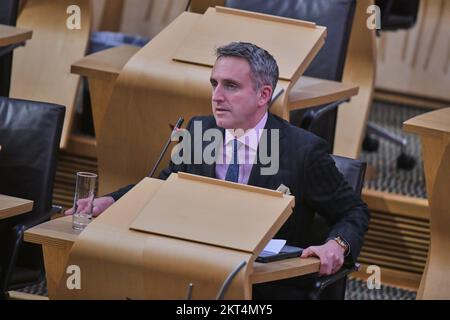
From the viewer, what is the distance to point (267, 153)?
3311 mm

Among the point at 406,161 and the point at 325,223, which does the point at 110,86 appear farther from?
the point at 406,161

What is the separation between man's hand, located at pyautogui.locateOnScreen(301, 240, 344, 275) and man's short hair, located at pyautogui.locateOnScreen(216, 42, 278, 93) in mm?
521

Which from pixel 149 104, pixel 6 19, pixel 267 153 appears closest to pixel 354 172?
pixel 267 153

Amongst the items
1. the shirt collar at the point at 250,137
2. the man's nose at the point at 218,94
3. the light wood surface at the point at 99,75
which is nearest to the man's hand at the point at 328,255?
the shirt collar at the point at 250,137

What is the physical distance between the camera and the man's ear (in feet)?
10.8

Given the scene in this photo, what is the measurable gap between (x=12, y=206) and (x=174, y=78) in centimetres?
100

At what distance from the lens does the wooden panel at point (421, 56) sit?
669 cm

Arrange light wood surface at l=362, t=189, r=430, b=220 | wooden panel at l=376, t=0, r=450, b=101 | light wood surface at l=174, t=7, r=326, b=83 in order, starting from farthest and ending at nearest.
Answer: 1. wooden panel at l=376, t=0, r=450, b=101
2. light wood surface at l=362, t=189, r=430, b=220
3. light wood surface at l=174, t=7, r=326, b=83

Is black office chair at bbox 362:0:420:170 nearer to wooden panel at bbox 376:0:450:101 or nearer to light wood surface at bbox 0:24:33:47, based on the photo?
wooden panel at bbox 376:0:450:101

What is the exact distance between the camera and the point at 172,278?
269 cm

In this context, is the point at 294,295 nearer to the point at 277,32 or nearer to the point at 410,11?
the point at 277,32

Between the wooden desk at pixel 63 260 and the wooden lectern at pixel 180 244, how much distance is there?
0.04 metres

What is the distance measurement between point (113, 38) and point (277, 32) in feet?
4.95

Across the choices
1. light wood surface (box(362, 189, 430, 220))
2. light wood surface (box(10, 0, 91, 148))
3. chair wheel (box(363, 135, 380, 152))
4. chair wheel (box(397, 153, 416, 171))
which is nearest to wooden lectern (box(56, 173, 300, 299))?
light wood surface (box(362, 189, 430, 220))
